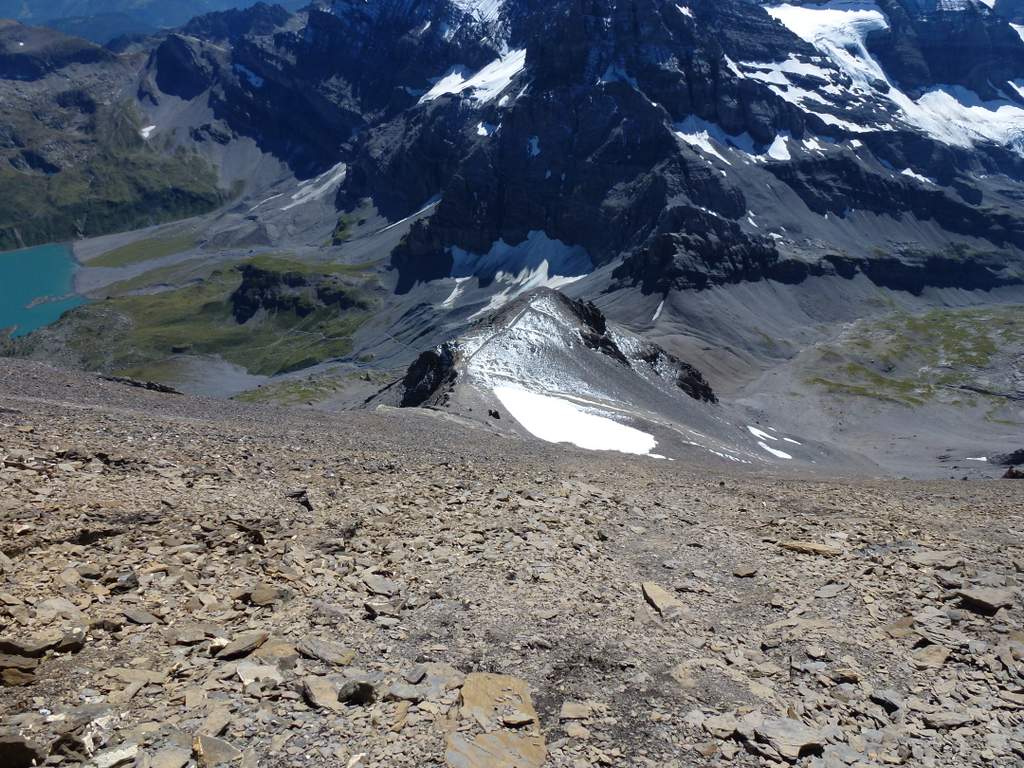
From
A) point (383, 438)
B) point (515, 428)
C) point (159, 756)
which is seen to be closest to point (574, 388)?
point (515, 428)

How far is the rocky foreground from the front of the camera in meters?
11.1

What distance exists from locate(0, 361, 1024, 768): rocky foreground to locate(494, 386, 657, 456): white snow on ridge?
36376mm

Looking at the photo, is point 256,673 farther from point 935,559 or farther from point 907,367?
point 907,367

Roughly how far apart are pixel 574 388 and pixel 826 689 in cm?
6311

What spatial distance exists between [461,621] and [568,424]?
49236 millimetres

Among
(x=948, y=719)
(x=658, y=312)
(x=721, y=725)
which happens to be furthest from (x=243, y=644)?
(x=658, y=312)

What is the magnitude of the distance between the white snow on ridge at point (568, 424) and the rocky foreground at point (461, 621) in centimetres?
3638

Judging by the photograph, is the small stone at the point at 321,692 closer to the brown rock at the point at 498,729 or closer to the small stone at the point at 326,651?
the small stone at the point at 326,651

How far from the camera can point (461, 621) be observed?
47.6ft

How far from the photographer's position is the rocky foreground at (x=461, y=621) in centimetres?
1109

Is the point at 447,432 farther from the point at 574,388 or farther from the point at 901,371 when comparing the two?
the point at 901,371

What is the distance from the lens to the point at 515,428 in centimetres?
5812

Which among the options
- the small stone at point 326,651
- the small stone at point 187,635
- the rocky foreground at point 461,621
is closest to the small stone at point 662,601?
the rocky foreground at point 461,621

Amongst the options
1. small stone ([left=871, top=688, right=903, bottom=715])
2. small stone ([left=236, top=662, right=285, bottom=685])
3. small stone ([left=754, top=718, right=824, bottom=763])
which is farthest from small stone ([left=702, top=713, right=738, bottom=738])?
small stone ([left=236, top=662, right=285, bottom=685])
